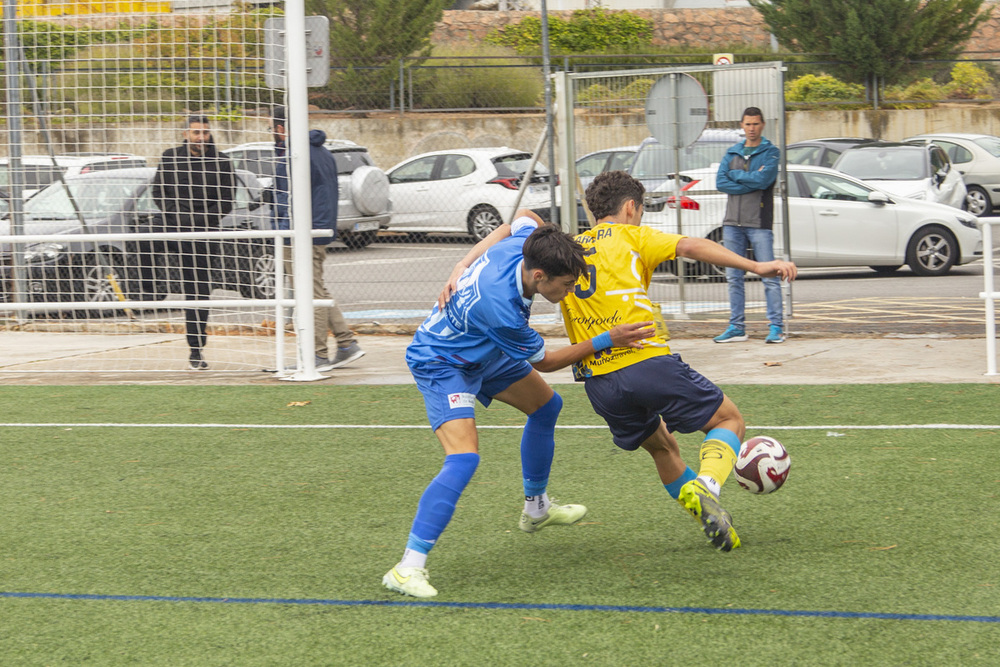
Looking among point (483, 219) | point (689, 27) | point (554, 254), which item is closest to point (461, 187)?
point (483, 219)

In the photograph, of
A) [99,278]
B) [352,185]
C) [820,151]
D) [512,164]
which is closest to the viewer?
[99,278]

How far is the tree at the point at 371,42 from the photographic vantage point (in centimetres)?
2670

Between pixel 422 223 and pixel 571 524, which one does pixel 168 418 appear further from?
pixel 422 223

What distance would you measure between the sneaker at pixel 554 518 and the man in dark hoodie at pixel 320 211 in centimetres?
449

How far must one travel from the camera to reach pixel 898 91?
2892cm

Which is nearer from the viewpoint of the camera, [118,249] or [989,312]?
[989,312]

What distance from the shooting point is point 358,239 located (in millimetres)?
14555

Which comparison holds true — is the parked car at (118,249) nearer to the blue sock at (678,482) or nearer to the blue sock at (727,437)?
the blue sock at (678,482)

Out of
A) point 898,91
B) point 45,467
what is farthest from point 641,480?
point 898,91

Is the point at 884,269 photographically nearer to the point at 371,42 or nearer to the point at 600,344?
the point at 600,344

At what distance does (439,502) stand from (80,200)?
9096 millimetres

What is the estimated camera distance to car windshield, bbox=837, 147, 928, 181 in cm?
1780

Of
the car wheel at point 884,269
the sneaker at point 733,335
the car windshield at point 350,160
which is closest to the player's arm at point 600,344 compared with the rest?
the sneaker at point 733,335

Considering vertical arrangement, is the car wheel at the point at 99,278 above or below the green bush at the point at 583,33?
below
